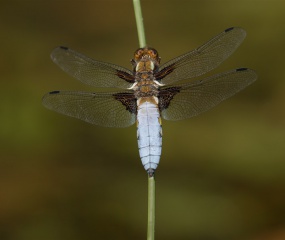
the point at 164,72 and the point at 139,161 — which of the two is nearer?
the point at 164,72

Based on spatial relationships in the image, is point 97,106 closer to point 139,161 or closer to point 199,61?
point 199,61

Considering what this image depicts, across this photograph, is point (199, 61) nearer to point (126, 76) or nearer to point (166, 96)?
point (166, 96)

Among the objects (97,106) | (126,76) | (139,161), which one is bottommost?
(97,106)

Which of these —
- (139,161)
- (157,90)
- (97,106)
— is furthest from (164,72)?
(139,161)

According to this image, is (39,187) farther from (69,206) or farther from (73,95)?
(73,95)

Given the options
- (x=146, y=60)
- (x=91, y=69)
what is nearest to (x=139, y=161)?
(x=91, y=69)

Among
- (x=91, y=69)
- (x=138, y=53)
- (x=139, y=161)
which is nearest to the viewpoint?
(x=138, y=53)

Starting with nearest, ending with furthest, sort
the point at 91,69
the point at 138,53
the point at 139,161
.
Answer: the point at 138,53
the point at 91,69
the point at 139,161

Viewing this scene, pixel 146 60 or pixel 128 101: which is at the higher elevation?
pixel 146 60
